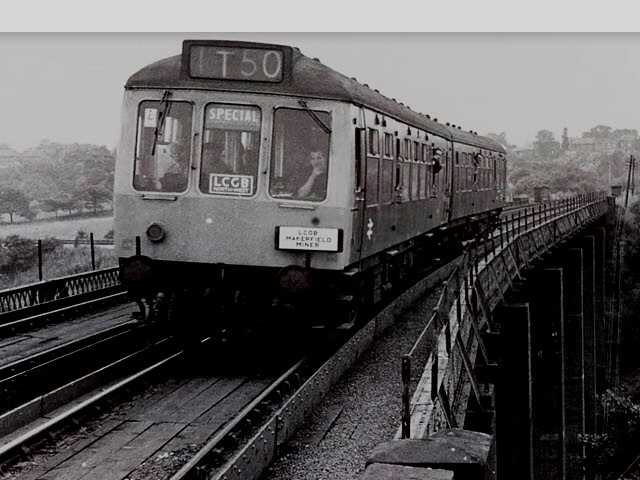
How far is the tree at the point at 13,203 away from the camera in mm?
16250

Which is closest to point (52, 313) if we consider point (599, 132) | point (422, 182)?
point (422, 182)

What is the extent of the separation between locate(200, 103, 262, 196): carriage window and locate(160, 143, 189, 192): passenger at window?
167mm

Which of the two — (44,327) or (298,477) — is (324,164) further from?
(44,327)

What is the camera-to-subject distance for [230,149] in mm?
8062

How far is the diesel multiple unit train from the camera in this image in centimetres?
798

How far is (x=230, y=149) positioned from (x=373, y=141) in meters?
1.81

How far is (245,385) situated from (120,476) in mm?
2496

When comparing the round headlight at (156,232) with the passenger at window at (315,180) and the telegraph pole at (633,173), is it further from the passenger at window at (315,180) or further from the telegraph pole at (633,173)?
the telegraph pole at (633,173)

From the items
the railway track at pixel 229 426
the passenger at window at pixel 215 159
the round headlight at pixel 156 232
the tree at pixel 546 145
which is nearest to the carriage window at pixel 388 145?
the passenger at window at pixel 215 159

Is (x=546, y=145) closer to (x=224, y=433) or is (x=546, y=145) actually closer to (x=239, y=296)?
(x=239, y=296)

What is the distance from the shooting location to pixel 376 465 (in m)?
3.28

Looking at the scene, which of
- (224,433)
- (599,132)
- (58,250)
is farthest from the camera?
(58,250)

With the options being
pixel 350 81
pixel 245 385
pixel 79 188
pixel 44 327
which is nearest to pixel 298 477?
pixel 245 385

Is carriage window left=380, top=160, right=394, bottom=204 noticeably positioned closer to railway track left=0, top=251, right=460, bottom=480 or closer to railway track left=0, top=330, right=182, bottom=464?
railway track left=0, top=251, right=460, bottom=480
